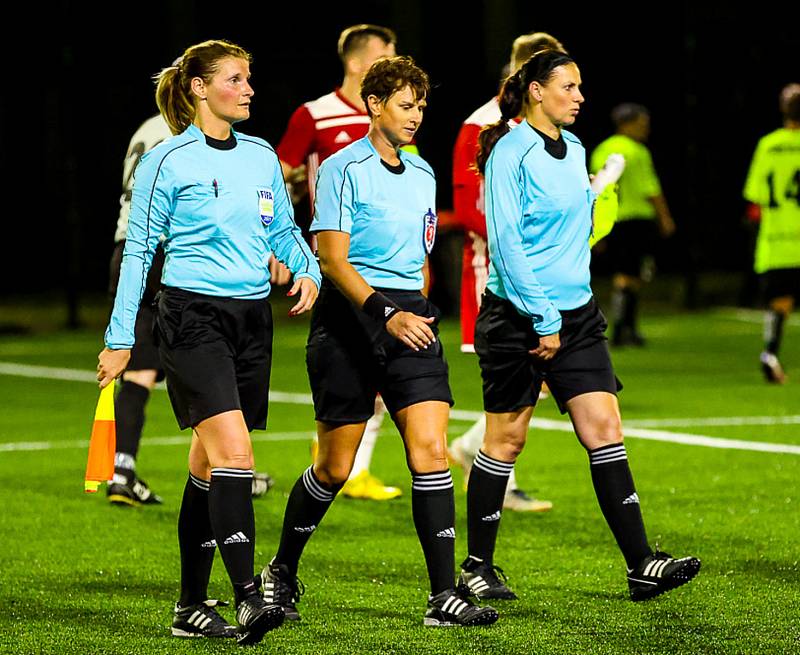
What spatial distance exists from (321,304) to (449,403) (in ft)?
2.02

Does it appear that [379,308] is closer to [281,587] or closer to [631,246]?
[281,587]

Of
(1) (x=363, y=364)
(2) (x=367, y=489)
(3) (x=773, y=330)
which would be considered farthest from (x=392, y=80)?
(3) (x=773, y=330)

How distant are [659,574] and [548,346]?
93cm

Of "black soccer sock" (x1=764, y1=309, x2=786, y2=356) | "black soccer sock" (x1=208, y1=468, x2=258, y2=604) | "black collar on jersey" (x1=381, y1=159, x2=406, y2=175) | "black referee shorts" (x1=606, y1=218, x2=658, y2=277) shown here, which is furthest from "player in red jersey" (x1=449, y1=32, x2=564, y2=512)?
"black referee shorts" (x1=606, y1=218, x2=658, y2=277)

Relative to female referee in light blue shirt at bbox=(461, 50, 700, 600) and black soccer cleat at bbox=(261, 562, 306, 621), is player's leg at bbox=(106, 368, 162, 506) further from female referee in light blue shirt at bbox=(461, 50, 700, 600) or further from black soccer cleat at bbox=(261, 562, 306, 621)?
female referee in light blue shirt at bbox=(461, 50, 700, 600)

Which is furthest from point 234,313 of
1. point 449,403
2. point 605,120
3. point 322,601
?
point 605,120

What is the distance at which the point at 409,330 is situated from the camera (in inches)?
243

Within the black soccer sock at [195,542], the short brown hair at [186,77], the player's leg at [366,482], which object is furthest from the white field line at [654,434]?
the short brown hair at [186,77]

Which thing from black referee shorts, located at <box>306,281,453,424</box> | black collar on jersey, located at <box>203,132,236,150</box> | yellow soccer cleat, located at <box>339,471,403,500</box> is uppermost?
black collar on jersey, located at <box>203,132,236,150</box>

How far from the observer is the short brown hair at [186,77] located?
19.8 feet

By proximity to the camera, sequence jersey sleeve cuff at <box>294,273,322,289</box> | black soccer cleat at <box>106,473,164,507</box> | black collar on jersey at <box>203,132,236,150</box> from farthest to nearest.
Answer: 1. black soccer cleat at <box>106,473,164,507</box>
2. jersey sleeve cuff at <box>294,273,322,289</box>
3. black collar on jersey at <box>203,132,236,150</box>

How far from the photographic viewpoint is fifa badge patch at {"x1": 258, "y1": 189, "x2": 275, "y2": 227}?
20.0 feet

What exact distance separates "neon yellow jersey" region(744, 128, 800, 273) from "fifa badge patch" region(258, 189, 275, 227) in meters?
8.43

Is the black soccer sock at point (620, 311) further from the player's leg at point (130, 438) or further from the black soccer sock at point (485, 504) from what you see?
the black soccer sock at point (485, 504)
